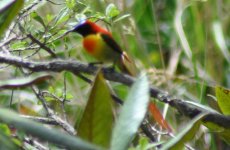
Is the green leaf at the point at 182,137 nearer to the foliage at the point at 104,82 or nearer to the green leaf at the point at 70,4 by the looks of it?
the foliage at the point at 104,82

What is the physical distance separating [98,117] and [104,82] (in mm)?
52

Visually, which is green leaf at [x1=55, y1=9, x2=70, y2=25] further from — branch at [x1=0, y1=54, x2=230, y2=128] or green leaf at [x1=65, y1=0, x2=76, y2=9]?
branch at [x1=0, y1=54, x2=230, y2=128]

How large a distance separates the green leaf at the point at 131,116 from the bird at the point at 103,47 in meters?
0.99

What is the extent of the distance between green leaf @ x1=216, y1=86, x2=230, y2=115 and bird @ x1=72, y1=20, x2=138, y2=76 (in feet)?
2.09

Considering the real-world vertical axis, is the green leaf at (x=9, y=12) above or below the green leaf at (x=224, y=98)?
above

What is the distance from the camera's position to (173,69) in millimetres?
2891

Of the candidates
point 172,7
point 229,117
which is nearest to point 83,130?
point 229,117

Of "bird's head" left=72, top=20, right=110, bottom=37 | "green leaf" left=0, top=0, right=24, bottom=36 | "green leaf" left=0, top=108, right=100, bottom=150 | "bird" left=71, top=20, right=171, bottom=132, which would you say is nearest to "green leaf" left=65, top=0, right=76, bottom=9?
"bird's head" left=72, top=20, right=110, bottom=37

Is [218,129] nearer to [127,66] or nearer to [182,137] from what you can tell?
[182,137]

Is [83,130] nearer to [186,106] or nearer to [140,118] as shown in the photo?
[140,118]

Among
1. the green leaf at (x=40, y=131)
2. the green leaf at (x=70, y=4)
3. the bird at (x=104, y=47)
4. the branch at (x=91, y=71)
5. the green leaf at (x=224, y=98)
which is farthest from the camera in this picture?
the bird at (x=104, y=47)

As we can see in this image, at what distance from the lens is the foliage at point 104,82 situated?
0.73 metres

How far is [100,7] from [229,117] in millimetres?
1157

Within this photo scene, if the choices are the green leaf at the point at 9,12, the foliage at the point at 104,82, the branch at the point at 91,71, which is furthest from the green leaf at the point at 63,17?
the green leaf at the point at 9,12
